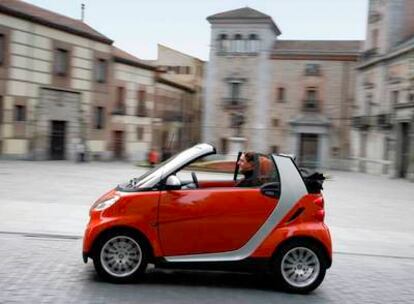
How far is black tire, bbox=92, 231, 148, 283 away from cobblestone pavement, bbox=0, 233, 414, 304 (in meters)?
0.13

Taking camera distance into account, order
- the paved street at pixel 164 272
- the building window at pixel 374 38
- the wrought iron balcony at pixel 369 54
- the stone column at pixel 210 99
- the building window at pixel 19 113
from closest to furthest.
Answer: the paved street at pixel 164 272 < the building window at pixel 19 113 < the wrought iron balcony at pixel 369 54 < the building window at pixel 374 38 < the stone column at pixel 210 99

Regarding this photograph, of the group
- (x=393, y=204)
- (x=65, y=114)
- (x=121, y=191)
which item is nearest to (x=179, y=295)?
(x=121, y=191)

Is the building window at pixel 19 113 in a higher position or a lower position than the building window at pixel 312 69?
lower

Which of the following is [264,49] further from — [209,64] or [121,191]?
[121,191]

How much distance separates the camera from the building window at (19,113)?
3350 cm

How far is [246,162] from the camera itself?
778 cm

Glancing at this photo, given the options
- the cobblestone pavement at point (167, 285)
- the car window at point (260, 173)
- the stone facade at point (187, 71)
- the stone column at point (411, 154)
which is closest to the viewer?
the cobblestone pavement at point (167, 285)

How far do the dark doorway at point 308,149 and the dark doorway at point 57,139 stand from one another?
24.1 m

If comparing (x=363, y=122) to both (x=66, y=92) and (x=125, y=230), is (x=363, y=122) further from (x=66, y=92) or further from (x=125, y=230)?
(x=125, y=230)

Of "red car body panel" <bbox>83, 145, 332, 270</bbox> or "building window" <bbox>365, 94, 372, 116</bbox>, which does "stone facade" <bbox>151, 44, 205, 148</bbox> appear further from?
"red car body panel" <bbox>83, 145, 332, 270</bbox>

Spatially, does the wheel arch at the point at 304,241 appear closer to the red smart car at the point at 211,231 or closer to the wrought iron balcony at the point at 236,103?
the red smart car at the point at 211,231

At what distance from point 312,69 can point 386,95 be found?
12519 mm

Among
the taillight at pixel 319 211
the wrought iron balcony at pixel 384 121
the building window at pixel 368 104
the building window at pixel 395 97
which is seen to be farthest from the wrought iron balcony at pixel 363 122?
the taillight at pixel 319 211

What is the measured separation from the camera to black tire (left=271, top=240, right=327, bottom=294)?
714cm
